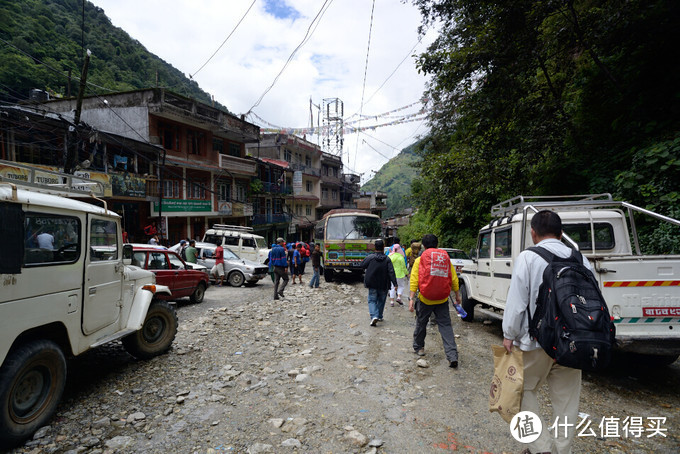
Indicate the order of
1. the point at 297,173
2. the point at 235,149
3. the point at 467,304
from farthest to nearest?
1. the point at 297,173
2. the point at 235,149
3. the point at 467,304

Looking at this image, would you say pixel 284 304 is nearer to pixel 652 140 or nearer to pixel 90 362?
pixel 90 362

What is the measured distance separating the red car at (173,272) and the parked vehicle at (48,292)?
422cm

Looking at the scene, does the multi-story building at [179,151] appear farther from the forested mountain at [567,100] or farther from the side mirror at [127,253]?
the forested mountain at [567,100]

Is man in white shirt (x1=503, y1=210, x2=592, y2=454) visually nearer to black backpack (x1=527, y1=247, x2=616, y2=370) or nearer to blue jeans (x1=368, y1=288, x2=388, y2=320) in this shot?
black backpack (x1=527, y1=247, x2=616, y2=370)

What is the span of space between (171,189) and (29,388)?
1980 cm

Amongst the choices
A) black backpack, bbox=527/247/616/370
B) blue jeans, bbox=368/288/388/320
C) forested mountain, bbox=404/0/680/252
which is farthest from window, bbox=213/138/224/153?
black backpack, bbox=527/247/616/370

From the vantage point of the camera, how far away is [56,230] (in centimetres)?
346

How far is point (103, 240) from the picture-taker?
167 inches

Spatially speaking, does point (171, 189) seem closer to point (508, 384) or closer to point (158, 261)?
point (158, 261)

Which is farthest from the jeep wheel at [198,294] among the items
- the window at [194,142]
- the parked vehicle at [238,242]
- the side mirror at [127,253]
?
the window at [194,142]

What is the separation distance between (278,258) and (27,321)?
7.01m

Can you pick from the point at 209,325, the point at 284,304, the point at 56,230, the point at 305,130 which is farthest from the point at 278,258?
the point at 305,130

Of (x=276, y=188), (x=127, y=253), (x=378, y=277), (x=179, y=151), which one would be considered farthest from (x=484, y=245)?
(x=276, y=188)

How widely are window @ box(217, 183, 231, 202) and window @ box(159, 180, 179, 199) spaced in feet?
14.1
